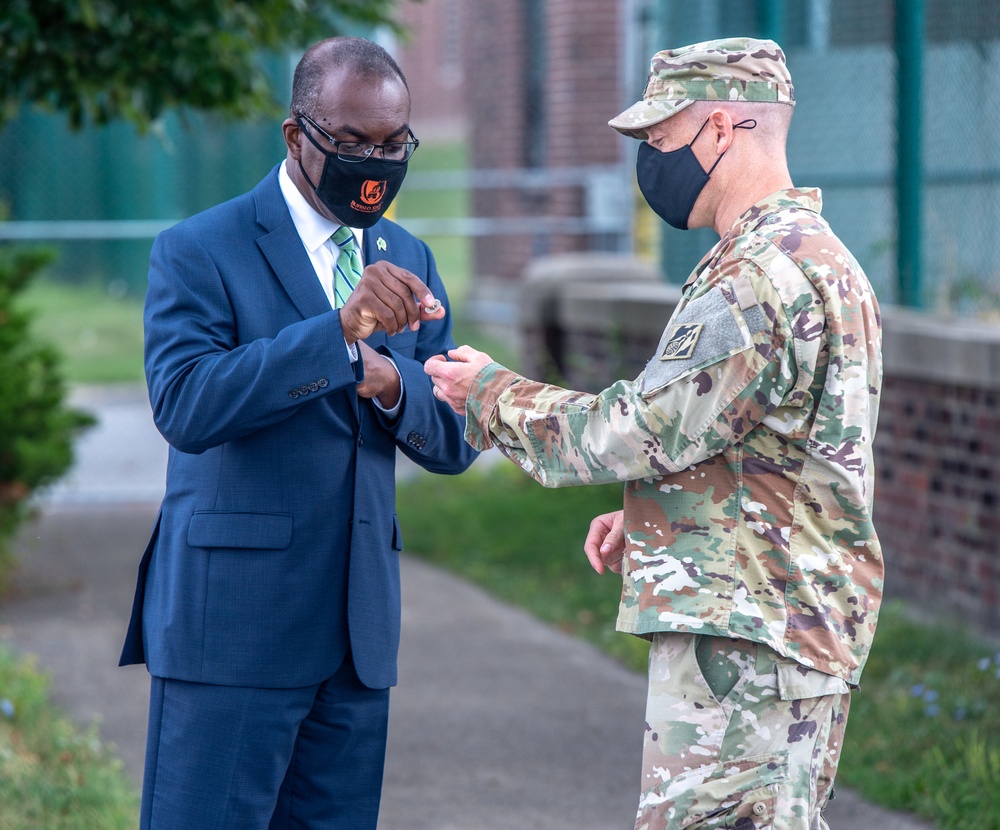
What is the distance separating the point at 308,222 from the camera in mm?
2809

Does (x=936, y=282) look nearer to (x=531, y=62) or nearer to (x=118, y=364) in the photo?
(x=531, y=62)

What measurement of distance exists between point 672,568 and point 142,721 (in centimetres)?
341

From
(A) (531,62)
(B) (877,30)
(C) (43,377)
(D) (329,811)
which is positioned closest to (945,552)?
(B) (877,30)

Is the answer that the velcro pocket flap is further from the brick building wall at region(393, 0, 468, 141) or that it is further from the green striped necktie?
the brick building wall at region(393, 0, 468, 141)

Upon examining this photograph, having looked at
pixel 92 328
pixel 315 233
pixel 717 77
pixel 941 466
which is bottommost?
pixel 92 328

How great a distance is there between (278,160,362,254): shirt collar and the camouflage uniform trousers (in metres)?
1.11

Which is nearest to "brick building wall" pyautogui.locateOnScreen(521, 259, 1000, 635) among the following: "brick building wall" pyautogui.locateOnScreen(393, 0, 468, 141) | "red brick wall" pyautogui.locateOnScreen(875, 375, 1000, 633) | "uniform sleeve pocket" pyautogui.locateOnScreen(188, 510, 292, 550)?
"red brick wall" pyautogui.locateOnScreen(875, 375, 1000, 633)

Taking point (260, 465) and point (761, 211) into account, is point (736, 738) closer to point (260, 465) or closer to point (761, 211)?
point (761, 211)

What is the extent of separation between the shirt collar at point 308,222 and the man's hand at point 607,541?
0.82m

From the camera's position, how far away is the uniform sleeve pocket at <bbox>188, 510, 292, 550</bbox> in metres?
2.66

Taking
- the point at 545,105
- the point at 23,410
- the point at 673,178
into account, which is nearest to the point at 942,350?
the point at 673,178

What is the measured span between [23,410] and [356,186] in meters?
4.51

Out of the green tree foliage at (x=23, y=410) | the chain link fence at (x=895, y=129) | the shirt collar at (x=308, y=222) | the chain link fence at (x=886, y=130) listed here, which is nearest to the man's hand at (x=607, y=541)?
the shirt collar at (x=308, y=222)

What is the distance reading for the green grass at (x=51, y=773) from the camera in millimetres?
4008
